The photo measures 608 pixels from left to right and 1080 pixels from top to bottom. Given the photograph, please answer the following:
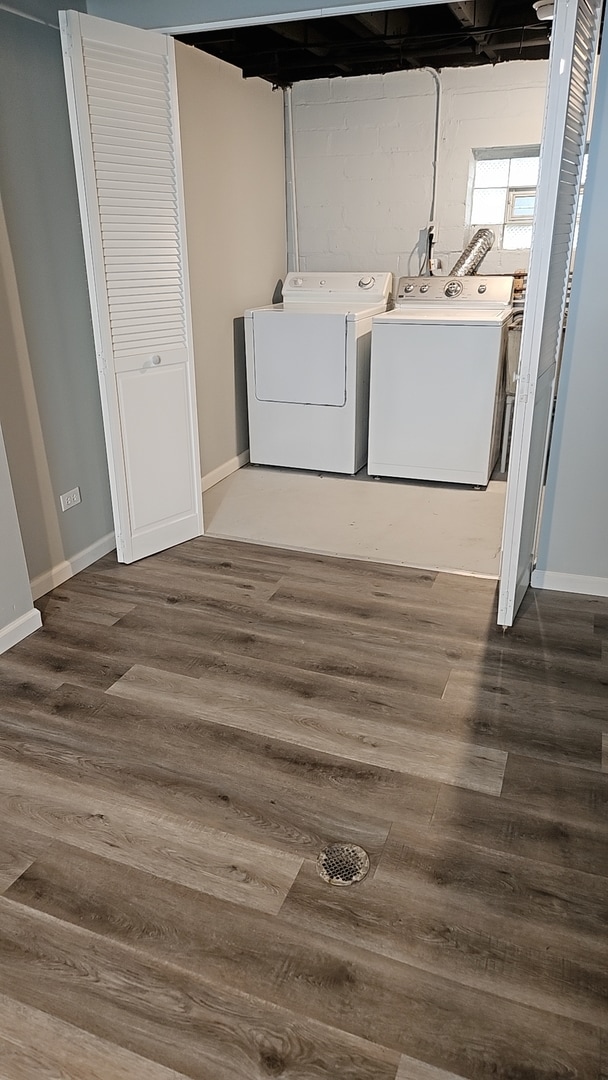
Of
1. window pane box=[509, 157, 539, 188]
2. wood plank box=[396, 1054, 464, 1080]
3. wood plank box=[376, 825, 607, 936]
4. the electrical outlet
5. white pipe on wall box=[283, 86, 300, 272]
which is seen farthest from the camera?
white pipe on wall box=[283, 86, 300, 272]

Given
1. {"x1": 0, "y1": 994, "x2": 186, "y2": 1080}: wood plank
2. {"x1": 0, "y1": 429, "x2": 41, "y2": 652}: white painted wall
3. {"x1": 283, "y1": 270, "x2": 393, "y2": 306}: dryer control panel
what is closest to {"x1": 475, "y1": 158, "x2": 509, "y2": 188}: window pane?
{"x1": 283, "y1": 270, "x2": 393, "y2": 306}: dryer control panel

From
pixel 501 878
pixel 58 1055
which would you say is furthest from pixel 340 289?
pixel 58 1055

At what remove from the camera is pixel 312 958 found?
1533 mm

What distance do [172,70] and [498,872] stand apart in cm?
315

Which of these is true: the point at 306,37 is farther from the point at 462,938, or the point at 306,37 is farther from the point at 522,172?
the point at 462,938

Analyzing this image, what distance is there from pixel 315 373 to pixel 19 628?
7.69ft

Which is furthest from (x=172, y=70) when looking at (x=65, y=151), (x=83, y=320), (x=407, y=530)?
(x=407, y=530)

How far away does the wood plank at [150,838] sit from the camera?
5.64 ft

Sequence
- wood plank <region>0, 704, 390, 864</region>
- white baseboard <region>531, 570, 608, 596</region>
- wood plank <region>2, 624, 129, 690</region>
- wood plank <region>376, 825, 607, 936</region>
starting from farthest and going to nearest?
white baseboard <region>531, 570, 608, 596</region> < wood plank <region>2, 624, 129, 690</region> < wood plank <region>0, 704, 390, 864</region> < wood plank <region>376, 825, 607, 936</region>

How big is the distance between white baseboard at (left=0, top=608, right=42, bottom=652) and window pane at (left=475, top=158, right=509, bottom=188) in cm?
371

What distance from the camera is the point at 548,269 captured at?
7.51ft

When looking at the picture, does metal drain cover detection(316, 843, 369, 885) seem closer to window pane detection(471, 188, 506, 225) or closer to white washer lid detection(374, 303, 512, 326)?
white washer lid detection(374, 303, 512, 326)

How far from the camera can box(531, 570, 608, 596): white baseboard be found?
3.03 meters

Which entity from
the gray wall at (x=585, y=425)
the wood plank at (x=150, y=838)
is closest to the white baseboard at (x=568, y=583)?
the gray wall at (x=585, y=425)
